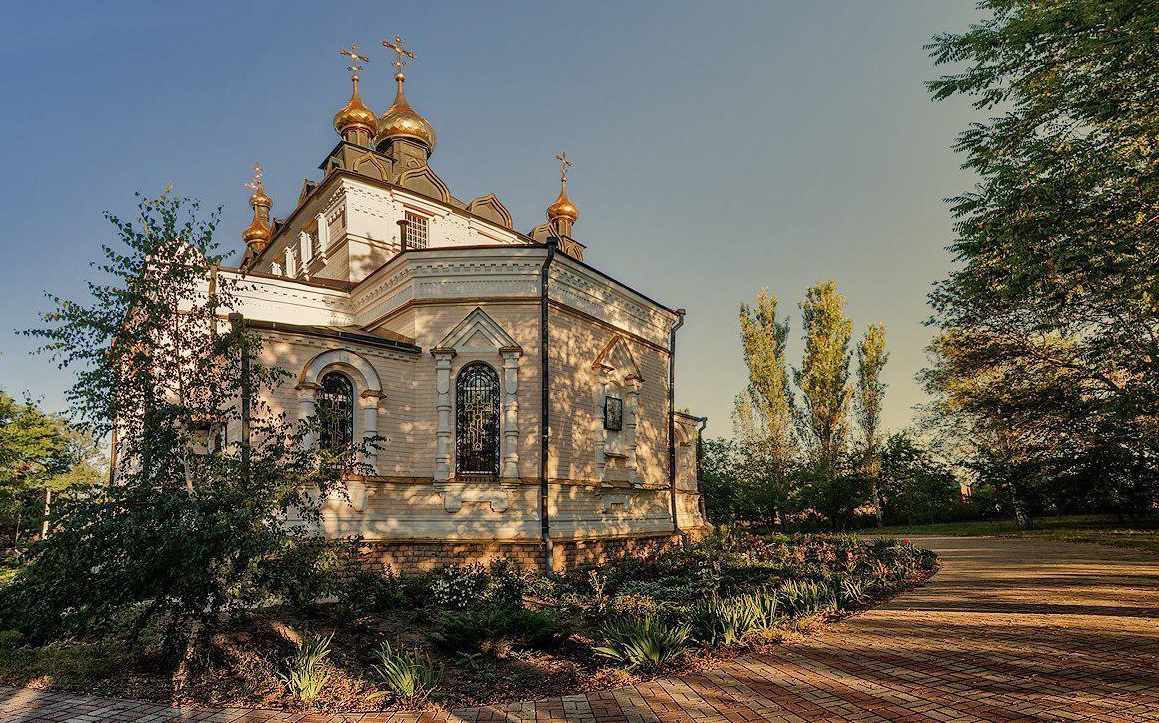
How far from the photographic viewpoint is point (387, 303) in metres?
14.7

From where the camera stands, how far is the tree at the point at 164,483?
6297 millimetres

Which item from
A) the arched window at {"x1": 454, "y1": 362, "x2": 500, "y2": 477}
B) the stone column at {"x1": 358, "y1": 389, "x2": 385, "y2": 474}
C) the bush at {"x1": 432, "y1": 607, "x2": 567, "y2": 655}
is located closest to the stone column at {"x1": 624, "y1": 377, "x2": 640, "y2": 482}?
the arched window at {"x1": 454, "y1": 362, "x2": 500, "y2": 477}

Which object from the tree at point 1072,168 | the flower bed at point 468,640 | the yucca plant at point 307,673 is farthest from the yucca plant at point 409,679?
the tree at point 1072,168

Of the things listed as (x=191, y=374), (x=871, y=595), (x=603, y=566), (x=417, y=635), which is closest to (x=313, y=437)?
(x=191, y=374)

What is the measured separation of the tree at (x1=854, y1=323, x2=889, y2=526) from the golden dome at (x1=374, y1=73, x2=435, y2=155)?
82.1 ft

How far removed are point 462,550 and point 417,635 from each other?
4.22 meters

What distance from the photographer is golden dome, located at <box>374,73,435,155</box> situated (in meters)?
20.7

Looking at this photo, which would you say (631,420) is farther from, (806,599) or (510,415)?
(806,599)

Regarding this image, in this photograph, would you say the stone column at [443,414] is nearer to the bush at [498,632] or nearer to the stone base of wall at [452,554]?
the stone base of wall at [452,554]

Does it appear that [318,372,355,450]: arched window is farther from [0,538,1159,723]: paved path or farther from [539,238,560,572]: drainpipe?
[0,538,1159,723]: paved path

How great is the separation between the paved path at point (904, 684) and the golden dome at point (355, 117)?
62.2ft

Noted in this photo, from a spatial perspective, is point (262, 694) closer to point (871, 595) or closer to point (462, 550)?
point (462, 550)

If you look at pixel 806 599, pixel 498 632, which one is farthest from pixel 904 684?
pixel 498 632

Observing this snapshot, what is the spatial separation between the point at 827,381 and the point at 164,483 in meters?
30.8
